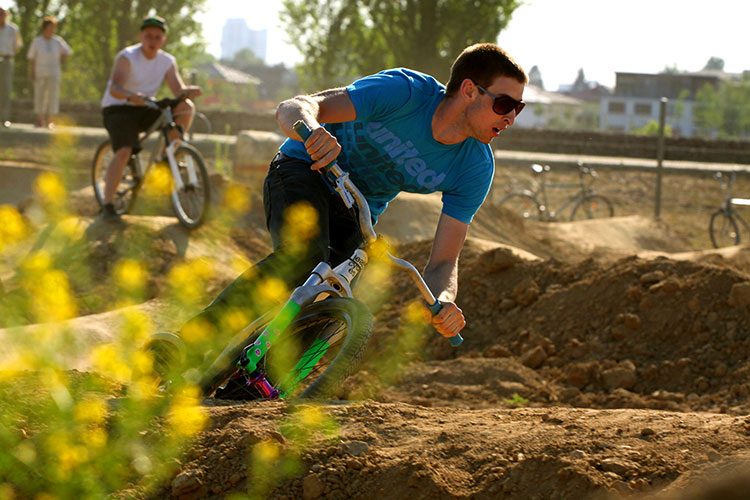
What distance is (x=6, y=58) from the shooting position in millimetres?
14219

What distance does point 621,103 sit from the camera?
3135 inches

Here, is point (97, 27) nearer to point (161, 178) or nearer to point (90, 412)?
point (161, 178)

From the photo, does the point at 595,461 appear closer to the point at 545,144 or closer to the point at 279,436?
the point at 279,436

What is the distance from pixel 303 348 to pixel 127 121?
5.16 m

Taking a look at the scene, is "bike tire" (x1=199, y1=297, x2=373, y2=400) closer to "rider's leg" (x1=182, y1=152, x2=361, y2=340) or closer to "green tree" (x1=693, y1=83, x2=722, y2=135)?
"rider's leg" (x1=182, y1=152, x2=361, y2=340)

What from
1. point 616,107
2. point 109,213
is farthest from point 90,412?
point 616,107

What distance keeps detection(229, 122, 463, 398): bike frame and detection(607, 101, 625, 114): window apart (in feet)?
259

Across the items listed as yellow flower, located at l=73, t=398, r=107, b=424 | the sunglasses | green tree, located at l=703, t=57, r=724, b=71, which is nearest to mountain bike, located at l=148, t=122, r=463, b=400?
yellow flower, located at l=73, t=398, r=107, b=424

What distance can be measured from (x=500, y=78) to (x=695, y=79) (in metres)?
84.9

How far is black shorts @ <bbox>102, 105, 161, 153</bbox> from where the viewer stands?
26.9 feet

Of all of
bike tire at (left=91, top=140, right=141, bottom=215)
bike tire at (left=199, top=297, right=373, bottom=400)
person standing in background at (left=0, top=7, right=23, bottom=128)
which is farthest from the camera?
person standing in background at (left=0, top=7, right=23, bottom=128)

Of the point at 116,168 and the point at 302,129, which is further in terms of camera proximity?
the point at 116,168

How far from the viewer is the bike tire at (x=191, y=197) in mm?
8289

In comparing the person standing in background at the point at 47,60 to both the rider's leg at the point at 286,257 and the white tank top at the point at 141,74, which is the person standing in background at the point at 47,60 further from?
the rider's leg at the point at 286,257
